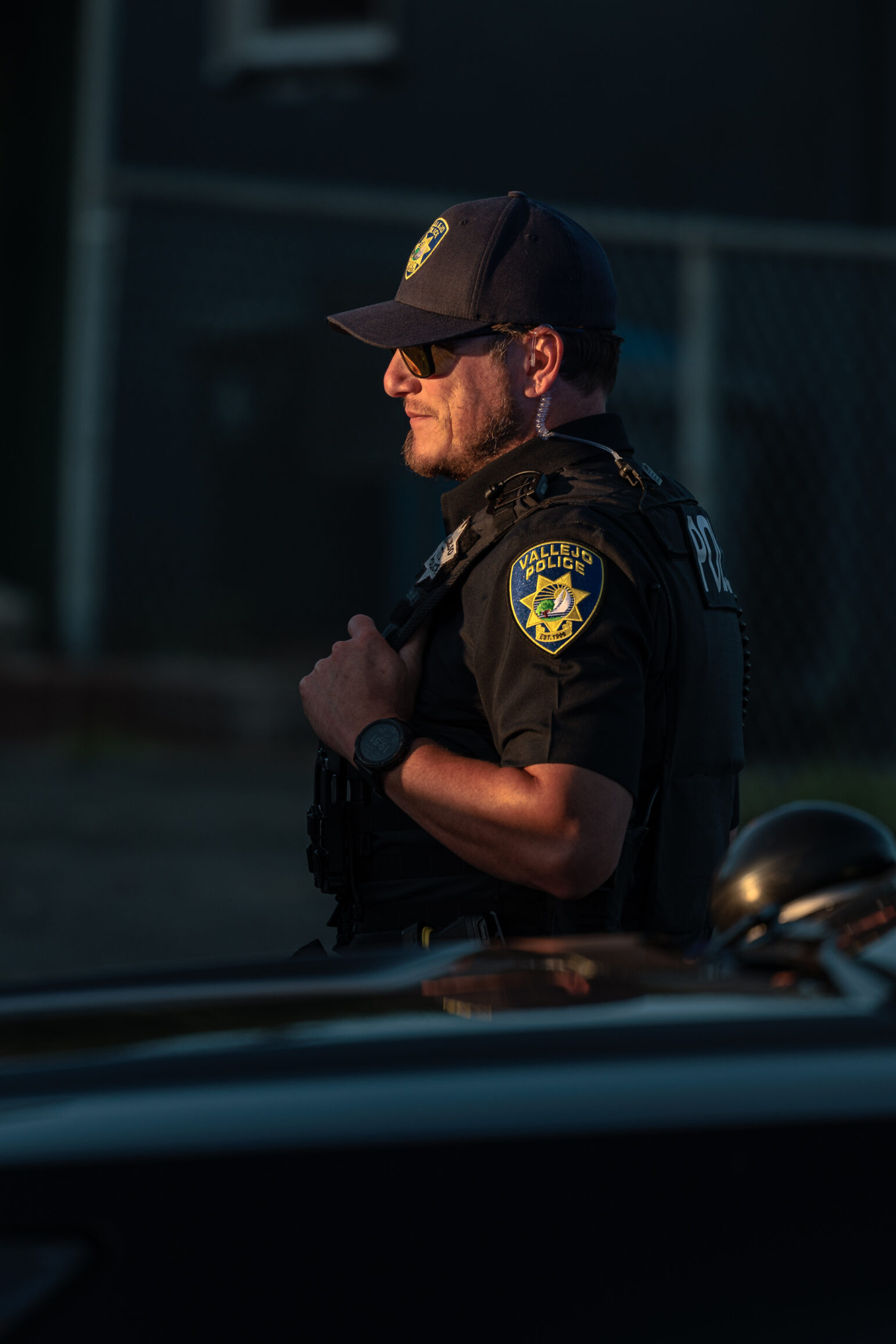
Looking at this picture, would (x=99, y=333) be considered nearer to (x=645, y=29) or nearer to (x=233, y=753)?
(x=233, y=753)

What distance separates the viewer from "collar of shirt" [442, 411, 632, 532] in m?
2.46

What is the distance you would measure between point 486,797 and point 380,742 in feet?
0.64

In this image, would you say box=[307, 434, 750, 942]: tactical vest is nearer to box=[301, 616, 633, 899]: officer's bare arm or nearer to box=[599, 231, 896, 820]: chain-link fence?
box=[301, 616, 633, 899]: officer's bare arm

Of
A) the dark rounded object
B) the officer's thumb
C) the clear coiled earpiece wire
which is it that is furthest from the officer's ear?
the dark rounded object

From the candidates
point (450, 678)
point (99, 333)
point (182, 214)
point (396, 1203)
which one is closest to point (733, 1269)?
point (396, 1203)

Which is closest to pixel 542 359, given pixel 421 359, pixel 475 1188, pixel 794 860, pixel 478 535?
pixel 421 359

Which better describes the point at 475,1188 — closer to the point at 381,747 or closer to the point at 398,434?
the point at 381,747

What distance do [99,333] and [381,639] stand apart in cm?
530

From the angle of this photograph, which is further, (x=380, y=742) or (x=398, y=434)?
(x=398, y=434)

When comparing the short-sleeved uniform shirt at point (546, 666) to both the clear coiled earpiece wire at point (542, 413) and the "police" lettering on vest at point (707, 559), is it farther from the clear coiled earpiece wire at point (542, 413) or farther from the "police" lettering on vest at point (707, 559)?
the "police" lettering on vest at point (707, 559)

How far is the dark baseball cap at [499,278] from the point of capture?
96.3 inches

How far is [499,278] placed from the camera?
2.45 metres

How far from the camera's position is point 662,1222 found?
1139 millimetres

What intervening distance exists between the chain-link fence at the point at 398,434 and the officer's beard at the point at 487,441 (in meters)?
3.85
